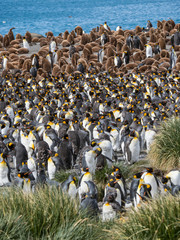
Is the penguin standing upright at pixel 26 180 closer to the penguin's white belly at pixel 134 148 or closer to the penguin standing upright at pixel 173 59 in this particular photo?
the penguin's white belly at pixel 134 148

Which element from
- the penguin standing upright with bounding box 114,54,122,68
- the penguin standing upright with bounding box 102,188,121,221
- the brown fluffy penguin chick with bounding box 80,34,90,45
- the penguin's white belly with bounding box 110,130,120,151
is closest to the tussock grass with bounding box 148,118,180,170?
the penguin's white belly with bounding box 110,130,120,151

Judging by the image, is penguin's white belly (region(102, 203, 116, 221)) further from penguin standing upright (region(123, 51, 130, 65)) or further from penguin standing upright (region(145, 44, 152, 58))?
penguin standing upright (region(145, 44, 152, 58))

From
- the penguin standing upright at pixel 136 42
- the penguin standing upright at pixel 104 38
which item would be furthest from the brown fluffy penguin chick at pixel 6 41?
the penguin standing upright at pixel 136 42

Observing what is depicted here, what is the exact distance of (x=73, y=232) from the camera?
15.6 ft

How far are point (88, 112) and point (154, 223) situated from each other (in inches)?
359

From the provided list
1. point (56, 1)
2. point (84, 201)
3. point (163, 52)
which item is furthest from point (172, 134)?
point (56, 1)

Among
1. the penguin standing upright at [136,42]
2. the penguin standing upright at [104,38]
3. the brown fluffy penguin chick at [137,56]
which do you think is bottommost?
the brown fluffy penguin chick at [137,56]

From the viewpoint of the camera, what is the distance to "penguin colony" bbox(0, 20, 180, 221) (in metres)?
7.54

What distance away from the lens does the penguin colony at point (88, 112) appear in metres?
7.54

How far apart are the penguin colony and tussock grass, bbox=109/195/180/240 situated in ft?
4.23

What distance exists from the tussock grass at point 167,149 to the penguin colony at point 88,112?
2.70 ft

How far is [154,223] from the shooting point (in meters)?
4.57

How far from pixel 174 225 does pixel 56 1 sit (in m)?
148

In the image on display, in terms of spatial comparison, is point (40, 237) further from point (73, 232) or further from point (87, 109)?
point (87, 109)
